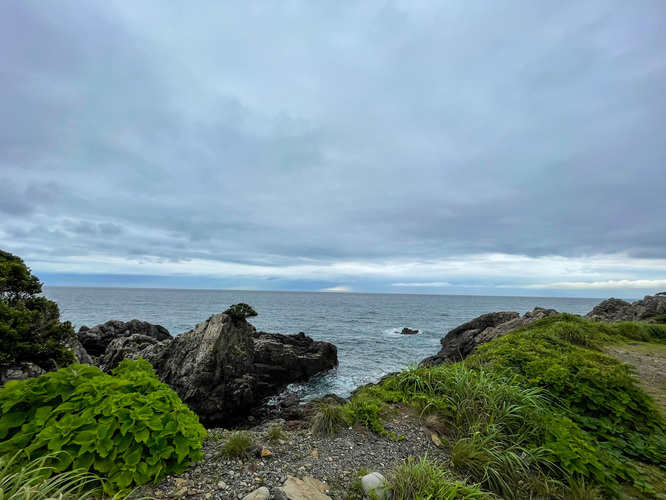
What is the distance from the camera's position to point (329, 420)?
5289 millimetres

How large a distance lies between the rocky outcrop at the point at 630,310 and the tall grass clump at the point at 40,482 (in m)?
30.1

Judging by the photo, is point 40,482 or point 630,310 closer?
point 40,482

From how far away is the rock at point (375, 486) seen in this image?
352cm

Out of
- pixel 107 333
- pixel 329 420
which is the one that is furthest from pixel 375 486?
pixel 107 333

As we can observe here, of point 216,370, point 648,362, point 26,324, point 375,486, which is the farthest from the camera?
point 216,370

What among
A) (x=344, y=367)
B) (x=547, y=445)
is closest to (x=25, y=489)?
(x=547, y=445)

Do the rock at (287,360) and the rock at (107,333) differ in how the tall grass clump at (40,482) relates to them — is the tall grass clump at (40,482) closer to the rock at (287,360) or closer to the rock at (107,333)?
the rock at (287,360)

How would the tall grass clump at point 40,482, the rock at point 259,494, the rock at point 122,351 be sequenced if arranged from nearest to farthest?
the tall grass clump at point 40,482 < the rock at point 259,494 < the rock at point 122,351

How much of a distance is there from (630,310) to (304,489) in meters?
33.6

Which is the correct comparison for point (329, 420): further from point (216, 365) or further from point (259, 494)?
point (216, 365)

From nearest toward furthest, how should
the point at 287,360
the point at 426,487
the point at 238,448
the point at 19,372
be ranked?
1. the point at 426,487
2. the point at 238,448
3. the point at 19,372
4. the point at 287,360

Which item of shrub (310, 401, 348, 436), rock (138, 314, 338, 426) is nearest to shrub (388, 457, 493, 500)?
shrub (310, 401, 348, 436)

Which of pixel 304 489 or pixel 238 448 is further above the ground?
pixel 238 448

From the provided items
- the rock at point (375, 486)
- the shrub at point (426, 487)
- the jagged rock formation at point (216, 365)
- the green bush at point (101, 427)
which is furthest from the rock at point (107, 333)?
the shrub at point (426, 487)
